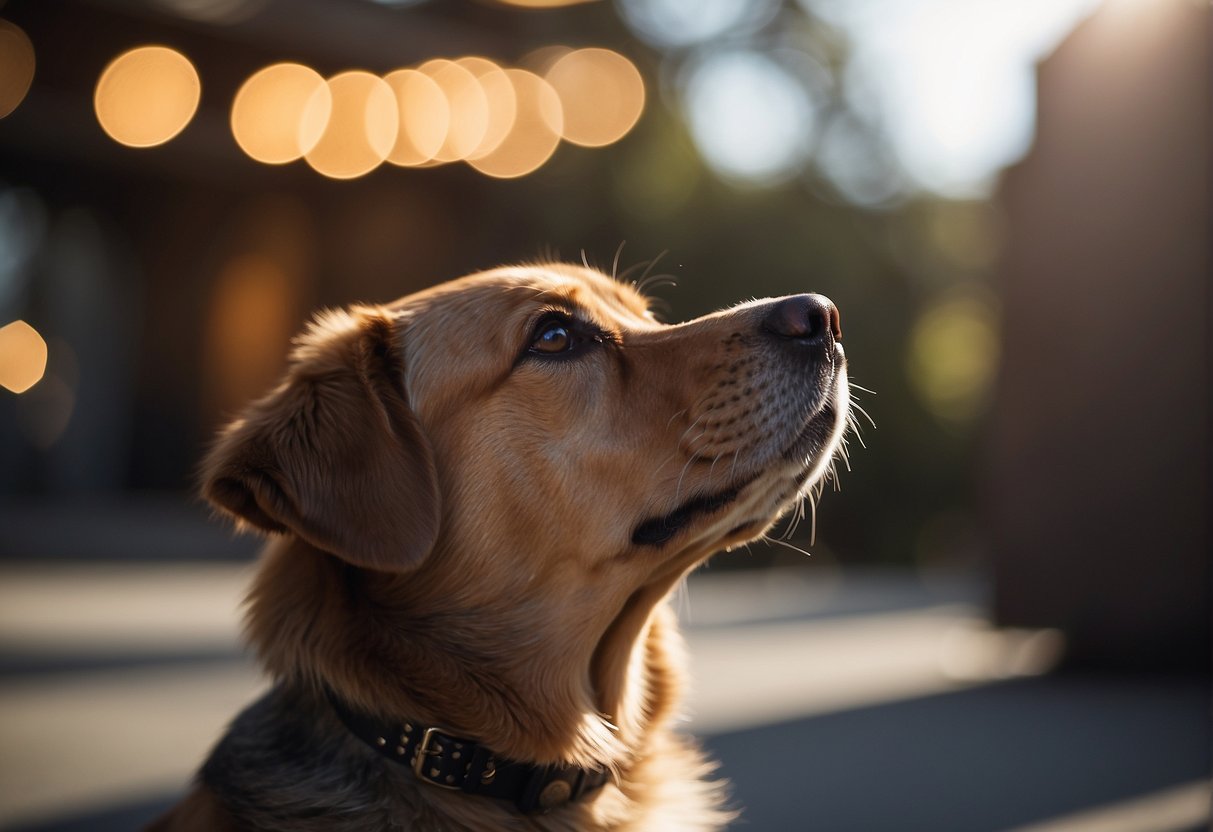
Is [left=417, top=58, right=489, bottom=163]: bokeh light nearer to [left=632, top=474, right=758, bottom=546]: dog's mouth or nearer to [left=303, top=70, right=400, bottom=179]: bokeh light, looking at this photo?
[left=303, top=70, right=400, bottom=179]: bokeh light

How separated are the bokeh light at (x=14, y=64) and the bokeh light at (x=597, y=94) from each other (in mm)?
6191

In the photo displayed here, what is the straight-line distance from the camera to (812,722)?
18.9ft

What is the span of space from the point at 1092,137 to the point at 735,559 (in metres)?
10.8

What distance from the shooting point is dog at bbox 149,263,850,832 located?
229 cm

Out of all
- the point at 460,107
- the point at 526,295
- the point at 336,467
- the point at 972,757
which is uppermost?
the point at 460,107

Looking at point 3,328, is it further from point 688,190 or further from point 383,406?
point 383,406

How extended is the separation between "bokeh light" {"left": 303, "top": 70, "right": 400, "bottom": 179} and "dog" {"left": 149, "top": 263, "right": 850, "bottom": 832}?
10.7 metres

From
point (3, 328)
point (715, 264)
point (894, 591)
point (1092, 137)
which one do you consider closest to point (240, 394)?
point (3, 328)

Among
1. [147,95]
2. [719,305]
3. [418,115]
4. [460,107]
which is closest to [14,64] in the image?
[147,95]

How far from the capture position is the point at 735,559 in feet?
55.0

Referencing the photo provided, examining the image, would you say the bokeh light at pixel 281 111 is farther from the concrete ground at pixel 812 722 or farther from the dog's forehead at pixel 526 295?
the dog's forehead at pixel 526 295

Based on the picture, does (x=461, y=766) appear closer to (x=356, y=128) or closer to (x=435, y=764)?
(x=435, y=764)

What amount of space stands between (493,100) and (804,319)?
37.3 ft

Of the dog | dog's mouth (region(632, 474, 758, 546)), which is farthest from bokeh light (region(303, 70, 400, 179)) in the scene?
dog's mouth (region(632, 474, 758, 546))
